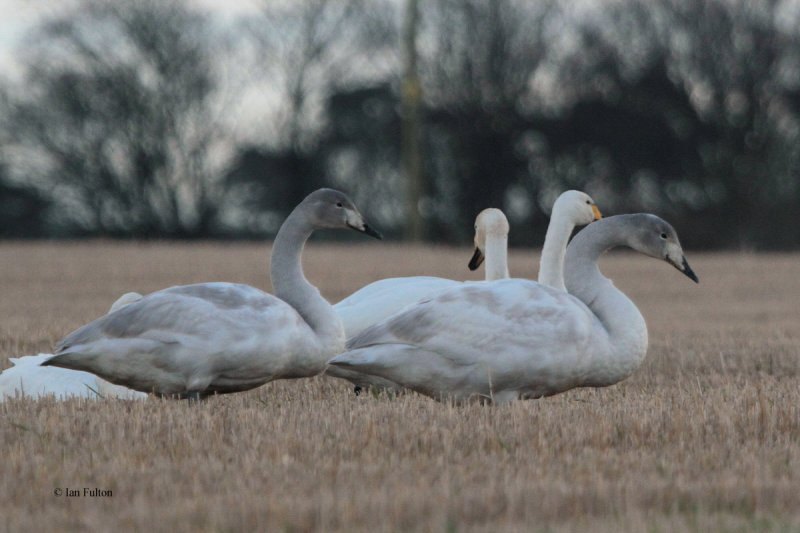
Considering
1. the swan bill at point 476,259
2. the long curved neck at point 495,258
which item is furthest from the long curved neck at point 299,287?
the swan bill at point 476,259

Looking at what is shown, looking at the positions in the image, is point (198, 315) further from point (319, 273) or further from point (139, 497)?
point (319, 273)

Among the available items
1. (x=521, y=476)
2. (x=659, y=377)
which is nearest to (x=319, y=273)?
(x=659, y=377)

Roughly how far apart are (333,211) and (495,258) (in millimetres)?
1755

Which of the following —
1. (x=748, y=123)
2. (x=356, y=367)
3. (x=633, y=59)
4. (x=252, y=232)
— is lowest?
(x=356, y=367)

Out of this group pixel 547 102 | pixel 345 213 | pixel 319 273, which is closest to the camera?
pixel 345 213

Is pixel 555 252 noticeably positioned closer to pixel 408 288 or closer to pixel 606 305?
pixel 408 288

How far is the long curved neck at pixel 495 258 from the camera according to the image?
8.04 meters

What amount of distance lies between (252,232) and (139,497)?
29128 millimetres

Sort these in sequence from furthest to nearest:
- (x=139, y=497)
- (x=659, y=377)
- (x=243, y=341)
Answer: (x=659, y=377) → (x=243, y=341) → (x=139, y=497)

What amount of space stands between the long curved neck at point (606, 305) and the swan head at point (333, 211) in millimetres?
1179

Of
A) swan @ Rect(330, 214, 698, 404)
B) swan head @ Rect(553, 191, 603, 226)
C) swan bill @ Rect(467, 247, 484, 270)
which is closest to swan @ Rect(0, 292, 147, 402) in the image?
swan @ Rect(330, 214, 698, 404)

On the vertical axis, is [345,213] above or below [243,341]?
above

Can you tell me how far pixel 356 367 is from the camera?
5789 millimetres

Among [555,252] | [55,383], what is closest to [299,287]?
[55,383]
